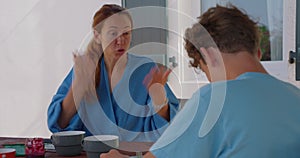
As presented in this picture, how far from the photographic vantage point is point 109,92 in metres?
1.61

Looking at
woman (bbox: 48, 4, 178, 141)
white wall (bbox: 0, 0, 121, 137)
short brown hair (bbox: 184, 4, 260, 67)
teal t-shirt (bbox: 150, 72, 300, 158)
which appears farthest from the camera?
white wall (bbox: 0, 0, 121, 137)

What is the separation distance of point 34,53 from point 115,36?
5.24 feet

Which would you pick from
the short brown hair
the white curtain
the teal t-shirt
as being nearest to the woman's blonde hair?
the short brown hair

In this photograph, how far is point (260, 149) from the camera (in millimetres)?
895

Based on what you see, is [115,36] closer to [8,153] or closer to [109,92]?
[109,92]

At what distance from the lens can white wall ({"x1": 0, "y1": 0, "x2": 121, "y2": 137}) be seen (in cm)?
289

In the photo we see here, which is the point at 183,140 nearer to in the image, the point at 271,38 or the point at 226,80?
the point at 226,80

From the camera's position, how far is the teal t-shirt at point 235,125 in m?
0.89

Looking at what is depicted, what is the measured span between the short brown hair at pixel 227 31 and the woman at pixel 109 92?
19.6 inches

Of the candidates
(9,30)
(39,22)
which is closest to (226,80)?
(39,22)

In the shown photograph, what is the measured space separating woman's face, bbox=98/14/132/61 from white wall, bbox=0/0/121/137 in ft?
3.96

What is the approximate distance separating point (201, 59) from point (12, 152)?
62 cm

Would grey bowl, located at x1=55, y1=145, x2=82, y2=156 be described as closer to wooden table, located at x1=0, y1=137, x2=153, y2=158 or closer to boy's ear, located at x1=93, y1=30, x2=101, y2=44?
wooden table, located at x1=0, y1=137, x2=153, y2=158

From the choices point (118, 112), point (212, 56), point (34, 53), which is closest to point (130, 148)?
point (118, 112)
